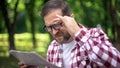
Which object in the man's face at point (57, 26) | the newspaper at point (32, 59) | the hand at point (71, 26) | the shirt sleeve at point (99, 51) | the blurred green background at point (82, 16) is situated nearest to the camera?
the shirt sleeve at point (99, 51)

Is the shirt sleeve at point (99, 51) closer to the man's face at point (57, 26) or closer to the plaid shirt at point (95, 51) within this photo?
the plaid shirt at point (95, 51)

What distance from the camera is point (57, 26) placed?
3488mm

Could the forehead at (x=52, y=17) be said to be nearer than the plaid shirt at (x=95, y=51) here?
No

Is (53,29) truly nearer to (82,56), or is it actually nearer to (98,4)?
(82,56)

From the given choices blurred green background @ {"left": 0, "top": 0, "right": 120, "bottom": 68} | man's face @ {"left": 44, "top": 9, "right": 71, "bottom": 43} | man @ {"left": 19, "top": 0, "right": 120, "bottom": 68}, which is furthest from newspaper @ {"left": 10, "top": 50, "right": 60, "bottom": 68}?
blurred green background @ {"left": 0, "top": 0, "right": 120, "bottom": 68}

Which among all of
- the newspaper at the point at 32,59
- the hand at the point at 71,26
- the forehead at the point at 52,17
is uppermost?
the forehead at the point at 52,17

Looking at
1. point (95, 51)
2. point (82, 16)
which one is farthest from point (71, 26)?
point (82, 16)

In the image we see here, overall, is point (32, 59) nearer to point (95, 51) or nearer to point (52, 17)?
point (52, 17)

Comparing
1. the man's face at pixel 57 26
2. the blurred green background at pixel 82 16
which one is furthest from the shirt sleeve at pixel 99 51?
the blurred green background at pixel 82 16

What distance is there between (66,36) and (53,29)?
0.13 meters

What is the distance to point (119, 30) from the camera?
21531 millimetres

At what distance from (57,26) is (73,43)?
20 cm

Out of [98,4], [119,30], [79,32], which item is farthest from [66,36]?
[98,4]

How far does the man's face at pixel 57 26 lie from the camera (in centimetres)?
345
